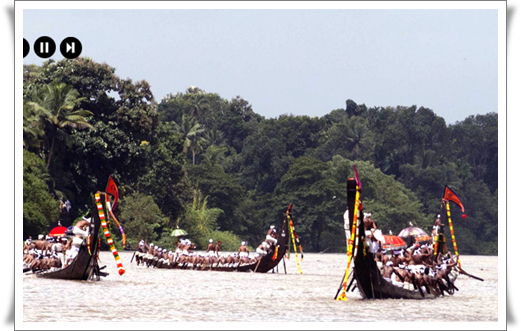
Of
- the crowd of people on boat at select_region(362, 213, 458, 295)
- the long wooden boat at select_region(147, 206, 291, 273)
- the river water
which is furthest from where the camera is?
the long wooden boat at select_region(147, 206, 291, 273)

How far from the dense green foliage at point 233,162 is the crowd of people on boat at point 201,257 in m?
8.97

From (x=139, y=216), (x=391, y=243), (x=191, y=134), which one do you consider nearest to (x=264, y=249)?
(x=391, y=243)

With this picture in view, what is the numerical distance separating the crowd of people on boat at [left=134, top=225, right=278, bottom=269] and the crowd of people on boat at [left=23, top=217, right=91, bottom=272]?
26.8 feet

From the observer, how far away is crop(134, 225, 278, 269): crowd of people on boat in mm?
38078

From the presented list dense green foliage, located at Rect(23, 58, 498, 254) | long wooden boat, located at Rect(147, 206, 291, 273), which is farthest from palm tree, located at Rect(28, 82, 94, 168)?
long wooden boat, located at Rect(147, 206, 291, 273)

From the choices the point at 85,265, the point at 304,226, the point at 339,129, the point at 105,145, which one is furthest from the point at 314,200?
the point at 85,265

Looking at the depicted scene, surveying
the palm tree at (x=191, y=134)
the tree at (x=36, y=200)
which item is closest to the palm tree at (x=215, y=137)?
the palm tree at (x=191, y=134)

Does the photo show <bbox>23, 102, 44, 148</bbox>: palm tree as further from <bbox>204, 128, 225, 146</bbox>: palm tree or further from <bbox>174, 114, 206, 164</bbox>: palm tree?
<bbox>204, 128, 225, 146</bbox>: palm tree

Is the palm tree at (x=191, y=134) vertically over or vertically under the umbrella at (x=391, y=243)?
over

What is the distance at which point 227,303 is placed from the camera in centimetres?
2222

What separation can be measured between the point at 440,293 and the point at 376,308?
15.2 feet

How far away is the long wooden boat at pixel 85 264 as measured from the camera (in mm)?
26250

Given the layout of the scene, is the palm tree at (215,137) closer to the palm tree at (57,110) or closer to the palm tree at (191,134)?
the palm tree at (191,134)

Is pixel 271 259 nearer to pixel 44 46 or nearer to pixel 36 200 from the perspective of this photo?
pixel 36 200
